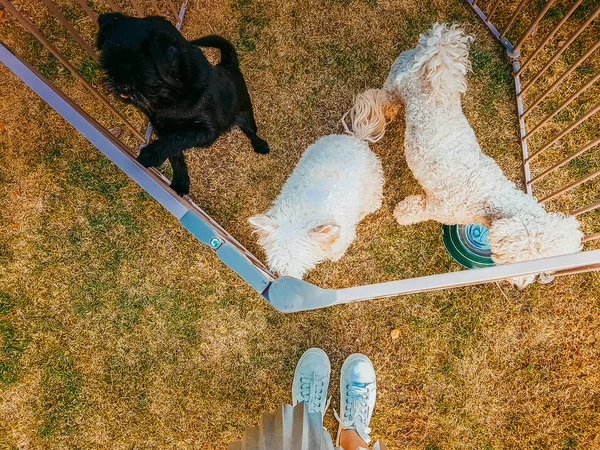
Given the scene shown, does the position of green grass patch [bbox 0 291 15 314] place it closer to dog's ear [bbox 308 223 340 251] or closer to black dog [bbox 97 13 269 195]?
black dog [bbox 97 13 269 195]

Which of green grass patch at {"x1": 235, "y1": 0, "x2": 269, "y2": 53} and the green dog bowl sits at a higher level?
green grass patch at {"x1": 235, "y1": 0, "x2": 269, "y2": 53}

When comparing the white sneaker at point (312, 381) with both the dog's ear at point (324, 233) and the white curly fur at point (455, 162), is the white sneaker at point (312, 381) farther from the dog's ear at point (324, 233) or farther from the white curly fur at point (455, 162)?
the white curly fur at point (455, 162)

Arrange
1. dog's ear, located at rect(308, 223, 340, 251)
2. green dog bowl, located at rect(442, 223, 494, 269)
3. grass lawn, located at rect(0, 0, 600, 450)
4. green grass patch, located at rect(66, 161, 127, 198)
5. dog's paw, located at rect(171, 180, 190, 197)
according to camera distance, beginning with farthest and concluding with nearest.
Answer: green grass patch, located at rect(66, 161, 127, 198), grass lawn, located at rect(0, 0, 600, 450), green dog bowl, located at rect(442, 223, 494, 269), dog's paw, located at rect(171, 180, 190, 197), dog's ear, located at rect(308, 223, 340, 251)

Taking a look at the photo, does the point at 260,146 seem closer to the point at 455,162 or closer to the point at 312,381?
the point at 455,162

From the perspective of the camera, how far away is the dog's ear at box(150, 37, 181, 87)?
169 centimetres

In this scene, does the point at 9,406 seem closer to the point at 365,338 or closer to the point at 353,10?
the point at 365,338

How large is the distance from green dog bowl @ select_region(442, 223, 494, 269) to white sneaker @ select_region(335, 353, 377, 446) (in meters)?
1.09

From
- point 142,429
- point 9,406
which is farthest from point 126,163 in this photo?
point 9,406

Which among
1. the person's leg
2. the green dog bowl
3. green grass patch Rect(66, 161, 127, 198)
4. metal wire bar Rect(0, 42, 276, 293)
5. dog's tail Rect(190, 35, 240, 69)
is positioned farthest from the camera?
green grass patch Rect(66, 161, 127, 198)

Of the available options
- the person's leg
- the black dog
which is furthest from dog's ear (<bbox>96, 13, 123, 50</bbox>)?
the person's leg

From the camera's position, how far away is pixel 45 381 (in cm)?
314

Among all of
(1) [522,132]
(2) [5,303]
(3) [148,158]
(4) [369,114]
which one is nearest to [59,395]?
(2) [5,303]

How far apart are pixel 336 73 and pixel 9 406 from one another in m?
3.74

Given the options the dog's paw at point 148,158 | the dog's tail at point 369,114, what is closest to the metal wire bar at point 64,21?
the dog's paw at point 148,158
